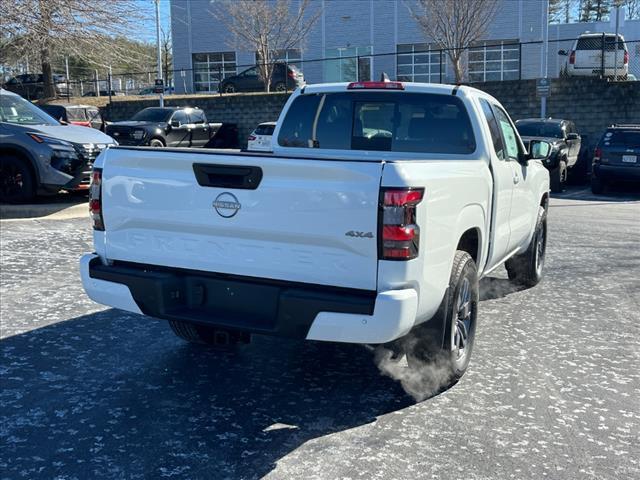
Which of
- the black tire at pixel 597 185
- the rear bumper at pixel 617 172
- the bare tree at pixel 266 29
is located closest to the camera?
the rear bumper at pixel 617 172

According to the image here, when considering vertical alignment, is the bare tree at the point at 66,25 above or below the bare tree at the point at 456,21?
below

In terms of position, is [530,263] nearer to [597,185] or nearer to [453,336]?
[453,336]

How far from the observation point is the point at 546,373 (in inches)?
192

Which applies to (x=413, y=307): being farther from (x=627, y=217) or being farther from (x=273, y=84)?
(x=273, y=84)

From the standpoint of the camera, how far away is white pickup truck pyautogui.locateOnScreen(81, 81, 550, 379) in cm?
367

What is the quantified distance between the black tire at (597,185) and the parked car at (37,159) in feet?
35.8

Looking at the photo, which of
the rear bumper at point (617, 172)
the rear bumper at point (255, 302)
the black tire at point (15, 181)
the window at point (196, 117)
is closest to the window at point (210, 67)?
the window at point (196, 117)

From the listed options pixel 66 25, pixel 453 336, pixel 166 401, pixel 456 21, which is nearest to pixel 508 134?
pixel 453 336

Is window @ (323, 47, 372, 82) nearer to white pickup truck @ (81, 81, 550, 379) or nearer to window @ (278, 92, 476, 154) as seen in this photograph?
window @ (278, 92, 476, 154)

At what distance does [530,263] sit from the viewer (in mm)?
7113

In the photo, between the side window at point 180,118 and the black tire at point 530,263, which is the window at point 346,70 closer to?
the side window at point 180,118

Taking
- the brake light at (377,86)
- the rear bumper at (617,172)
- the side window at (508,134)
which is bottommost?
the rear bumper at (617,172)

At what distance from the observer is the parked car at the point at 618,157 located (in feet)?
52.3

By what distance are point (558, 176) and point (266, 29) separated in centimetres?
2204
